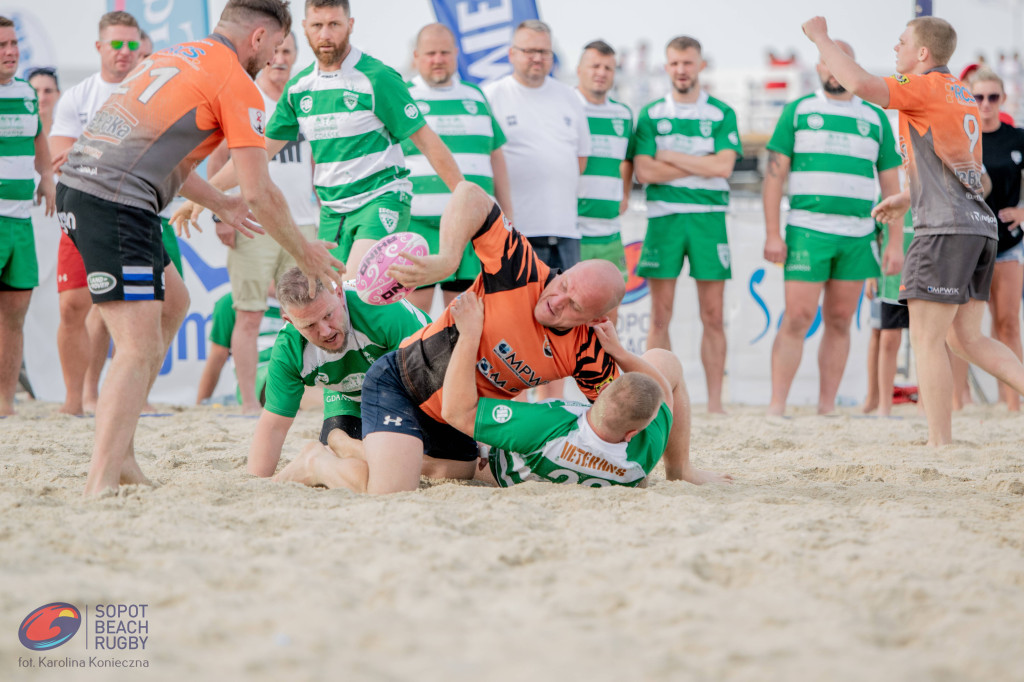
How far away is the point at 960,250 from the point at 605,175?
8.22 feet

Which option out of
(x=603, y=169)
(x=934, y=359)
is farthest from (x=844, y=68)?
(x=603, y=169)

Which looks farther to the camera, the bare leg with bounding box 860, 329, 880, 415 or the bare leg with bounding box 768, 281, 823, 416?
the bare leg with bounding box 860, 329, 880, 415

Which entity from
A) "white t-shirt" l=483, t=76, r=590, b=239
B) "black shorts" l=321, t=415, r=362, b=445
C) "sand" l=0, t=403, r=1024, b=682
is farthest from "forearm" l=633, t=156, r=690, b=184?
"sand" l=0, t=403, r=1024, b=682

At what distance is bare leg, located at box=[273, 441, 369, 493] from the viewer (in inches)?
135

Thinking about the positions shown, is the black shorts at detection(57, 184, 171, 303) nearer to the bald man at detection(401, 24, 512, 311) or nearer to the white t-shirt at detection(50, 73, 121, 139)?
the bald man at detection(401, 24, 512, 311)

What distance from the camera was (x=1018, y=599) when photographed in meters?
2.06

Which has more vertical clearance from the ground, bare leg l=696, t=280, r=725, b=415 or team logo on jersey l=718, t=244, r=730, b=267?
team logo on jersey l=718, t=244, r=730, b=267

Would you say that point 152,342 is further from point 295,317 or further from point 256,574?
point 256,574

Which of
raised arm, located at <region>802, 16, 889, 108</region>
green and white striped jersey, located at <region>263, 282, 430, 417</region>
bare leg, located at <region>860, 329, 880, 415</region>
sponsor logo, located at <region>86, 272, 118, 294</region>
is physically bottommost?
bare leg, located at <region>860, 329, 880, 415</region>

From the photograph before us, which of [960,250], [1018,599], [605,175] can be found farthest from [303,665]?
[605,175]

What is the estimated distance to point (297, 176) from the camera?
6258 millimetres

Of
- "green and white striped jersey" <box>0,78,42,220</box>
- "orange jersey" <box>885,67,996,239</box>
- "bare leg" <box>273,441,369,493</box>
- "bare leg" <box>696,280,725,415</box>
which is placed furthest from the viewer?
"bare leg" <box>696,280,725,415</box>

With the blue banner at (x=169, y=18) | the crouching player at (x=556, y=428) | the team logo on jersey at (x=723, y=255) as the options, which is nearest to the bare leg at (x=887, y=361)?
the team logo on jersey at (x=723, y=255)

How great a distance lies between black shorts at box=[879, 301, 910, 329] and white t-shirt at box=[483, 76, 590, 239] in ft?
7.44
